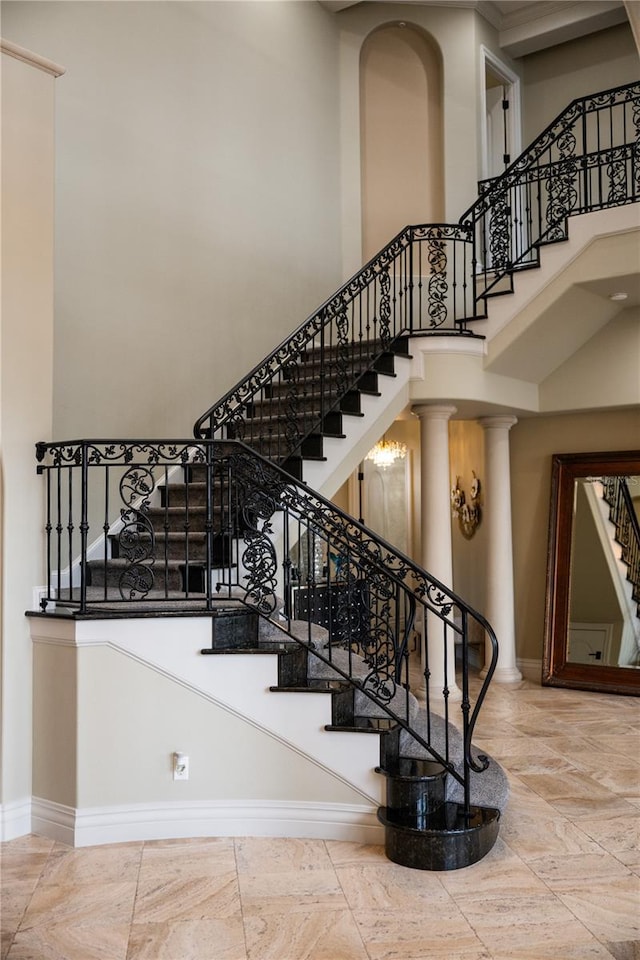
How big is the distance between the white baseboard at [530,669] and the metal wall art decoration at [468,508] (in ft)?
5.25

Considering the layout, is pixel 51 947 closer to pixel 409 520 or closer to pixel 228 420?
pixel 228 420

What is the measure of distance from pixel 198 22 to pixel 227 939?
730 cm

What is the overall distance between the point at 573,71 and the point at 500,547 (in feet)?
18.3

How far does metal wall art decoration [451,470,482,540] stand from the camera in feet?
32.1

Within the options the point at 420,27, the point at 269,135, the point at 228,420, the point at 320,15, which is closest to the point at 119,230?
the point at 228,420

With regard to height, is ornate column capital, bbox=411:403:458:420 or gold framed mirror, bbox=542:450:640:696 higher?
ornate column capital, bbox=411:403:458:420

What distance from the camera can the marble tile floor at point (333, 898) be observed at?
3.44 m

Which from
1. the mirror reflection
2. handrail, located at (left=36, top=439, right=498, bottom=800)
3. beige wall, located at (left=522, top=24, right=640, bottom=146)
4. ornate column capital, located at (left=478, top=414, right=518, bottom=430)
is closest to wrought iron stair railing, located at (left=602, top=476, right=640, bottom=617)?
the mirror reflection

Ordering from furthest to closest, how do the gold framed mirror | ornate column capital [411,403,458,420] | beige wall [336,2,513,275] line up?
beige wall [336,2,513,275]
the gold framed mirror
ornate column capital [411,403,458,420]

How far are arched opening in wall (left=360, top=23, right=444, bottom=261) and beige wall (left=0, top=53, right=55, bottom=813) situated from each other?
5282 millimetres

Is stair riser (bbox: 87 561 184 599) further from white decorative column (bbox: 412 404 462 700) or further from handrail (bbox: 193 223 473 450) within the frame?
white decorative column (bbox: 412 404 462 700)

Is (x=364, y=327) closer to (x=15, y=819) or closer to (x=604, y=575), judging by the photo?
(x=604, y=575)

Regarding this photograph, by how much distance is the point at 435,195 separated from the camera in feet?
31.7

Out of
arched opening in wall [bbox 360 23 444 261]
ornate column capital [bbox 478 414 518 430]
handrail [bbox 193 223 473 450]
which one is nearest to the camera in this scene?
handrail [bbox 193 223 473 450]
